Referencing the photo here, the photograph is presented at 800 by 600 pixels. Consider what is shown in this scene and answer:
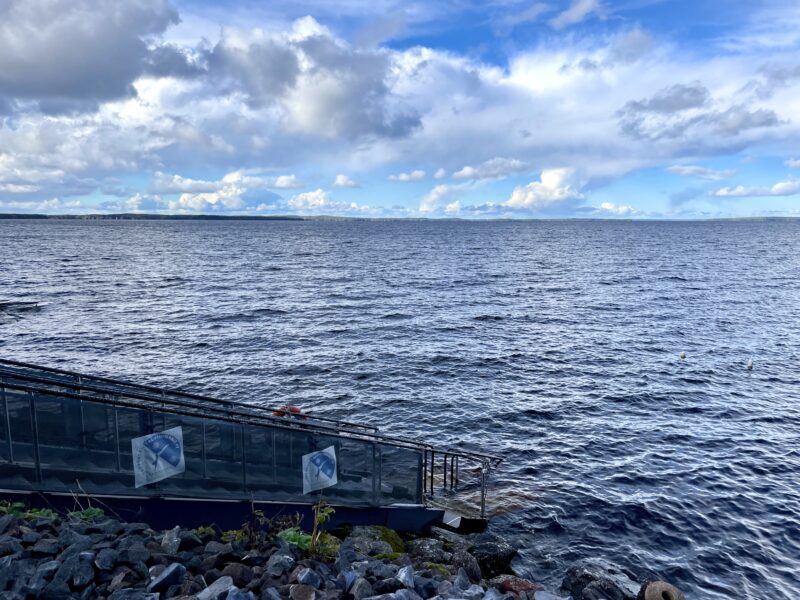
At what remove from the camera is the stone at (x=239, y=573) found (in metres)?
8.09

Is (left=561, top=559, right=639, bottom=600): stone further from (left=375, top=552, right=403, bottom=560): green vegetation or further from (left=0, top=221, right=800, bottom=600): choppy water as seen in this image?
(left=375, top=552, right=403, bottom=560): green vegetation

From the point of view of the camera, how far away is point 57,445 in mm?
10891

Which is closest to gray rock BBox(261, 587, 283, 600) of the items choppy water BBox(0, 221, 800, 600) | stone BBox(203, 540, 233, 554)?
stone BBox(203, 540, 233, 554)

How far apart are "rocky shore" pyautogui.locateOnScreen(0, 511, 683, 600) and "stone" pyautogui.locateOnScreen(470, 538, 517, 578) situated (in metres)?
3.24

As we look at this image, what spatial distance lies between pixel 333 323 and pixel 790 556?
34.9 m

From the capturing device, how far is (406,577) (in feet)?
28.9

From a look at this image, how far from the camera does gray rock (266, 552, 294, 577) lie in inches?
330

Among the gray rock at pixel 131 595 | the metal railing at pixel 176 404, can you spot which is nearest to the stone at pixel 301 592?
the gray rock at pixel 131 595

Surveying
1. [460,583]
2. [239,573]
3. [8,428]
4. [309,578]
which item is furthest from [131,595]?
[460,583]

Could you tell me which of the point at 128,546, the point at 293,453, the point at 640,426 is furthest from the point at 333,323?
the point at 128,546

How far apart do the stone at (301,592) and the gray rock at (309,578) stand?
0.18 m

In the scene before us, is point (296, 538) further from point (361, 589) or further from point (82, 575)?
point (82, 575)

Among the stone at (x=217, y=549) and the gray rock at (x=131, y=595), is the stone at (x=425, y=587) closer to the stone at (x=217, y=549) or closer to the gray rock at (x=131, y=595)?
the stone at (x=217, y=549)

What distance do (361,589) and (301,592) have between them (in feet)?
2.80
